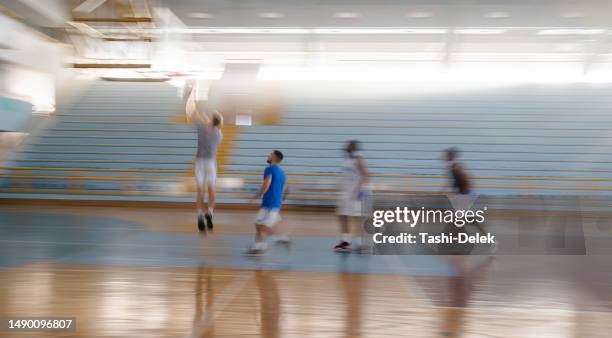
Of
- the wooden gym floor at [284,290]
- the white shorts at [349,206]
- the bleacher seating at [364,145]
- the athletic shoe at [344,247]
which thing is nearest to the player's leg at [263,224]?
the wooden gym floor at [284,290]

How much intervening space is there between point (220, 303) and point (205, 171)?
427 centimetres

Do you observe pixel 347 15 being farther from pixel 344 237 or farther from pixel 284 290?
pixel 284 290

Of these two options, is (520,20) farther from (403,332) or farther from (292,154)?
(403,332)

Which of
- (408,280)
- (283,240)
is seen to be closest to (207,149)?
(283,240)

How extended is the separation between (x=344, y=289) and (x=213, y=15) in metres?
18.0

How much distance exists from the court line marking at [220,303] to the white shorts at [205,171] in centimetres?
291

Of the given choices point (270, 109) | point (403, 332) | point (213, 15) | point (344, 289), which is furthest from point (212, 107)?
point (403, 332)

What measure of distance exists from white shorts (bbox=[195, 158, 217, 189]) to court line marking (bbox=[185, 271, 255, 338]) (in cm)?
291

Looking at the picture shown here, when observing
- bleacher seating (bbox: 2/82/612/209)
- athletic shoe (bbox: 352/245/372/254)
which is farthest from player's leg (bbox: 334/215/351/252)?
bleacher seating (bbox: 2/82/612/209)

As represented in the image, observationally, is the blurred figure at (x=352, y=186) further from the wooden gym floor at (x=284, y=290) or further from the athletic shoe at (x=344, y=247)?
the wooden gym floor at (x=284, y=290)

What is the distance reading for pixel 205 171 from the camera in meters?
8.72

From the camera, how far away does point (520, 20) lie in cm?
2045

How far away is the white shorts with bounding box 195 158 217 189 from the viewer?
8.69 meters

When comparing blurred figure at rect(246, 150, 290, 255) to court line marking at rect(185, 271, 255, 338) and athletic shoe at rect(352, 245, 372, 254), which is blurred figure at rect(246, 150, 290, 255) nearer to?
court line marking at rect(185, 271, 255, 338)
